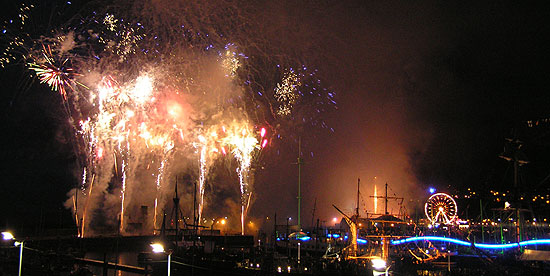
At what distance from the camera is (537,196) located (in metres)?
38.1

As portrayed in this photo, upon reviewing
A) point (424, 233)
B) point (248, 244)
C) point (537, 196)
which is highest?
point (537, 196)

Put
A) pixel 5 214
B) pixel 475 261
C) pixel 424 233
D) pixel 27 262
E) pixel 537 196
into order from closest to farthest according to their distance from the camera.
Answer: pixel 27 262
pixel 475 261
pixel 537 196
pixel 424 233
pixel 5 214

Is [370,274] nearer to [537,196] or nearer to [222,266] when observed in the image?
[222,266]

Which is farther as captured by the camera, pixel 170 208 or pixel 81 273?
pixel 170 208

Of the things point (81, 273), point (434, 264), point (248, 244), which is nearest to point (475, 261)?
point (434, 264)

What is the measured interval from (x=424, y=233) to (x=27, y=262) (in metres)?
32.5

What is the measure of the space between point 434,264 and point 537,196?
10712mm

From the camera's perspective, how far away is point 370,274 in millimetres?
28391

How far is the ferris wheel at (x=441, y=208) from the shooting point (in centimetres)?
4423

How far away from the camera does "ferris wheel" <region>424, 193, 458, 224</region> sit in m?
44.2

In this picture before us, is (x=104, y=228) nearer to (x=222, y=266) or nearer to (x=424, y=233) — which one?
(x=222, y=266)

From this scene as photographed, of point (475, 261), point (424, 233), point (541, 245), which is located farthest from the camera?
point (424, 233)

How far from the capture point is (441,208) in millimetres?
43969

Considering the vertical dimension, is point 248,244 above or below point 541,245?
below
